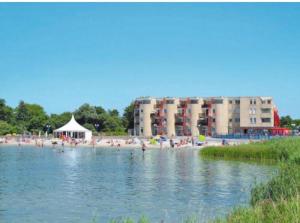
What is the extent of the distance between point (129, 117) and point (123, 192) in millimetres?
113888

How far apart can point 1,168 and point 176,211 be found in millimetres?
29313

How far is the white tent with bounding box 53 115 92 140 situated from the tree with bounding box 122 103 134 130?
107 feet

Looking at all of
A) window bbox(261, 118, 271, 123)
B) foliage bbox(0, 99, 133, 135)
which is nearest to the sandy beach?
foliage bbox(0, 99, 133, 135)

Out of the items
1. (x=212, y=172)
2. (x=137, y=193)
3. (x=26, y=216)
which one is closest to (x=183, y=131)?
(x=212, y=172)

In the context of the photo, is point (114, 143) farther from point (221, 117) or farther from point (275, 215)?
point (275, 215)

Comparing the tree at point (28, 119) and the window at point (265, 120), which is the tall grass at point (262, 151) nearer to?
the window at point (265, 120)

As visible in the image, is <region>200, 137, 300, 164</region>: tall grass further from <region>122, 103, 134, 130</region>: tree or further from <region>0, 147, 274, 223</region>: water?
<region>122, 103, 134, 130</region>: tree

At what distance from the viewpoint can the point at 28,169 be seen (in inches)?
1876

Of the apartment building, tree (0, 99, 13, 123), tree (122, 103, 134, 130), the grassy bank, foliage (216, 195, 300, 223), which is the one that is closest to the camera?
foliage (216, 195, 300, 223)

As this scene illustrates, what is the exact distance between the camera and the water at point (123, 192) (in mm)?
23352

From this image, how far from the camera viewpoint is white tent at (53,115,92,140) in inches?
4146

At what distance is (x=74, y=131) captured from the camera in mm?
105938

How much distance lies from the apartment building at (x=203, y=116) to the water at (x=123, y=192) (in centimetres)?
7529

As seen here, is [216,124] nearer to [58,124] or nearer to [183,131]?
[183,131]
